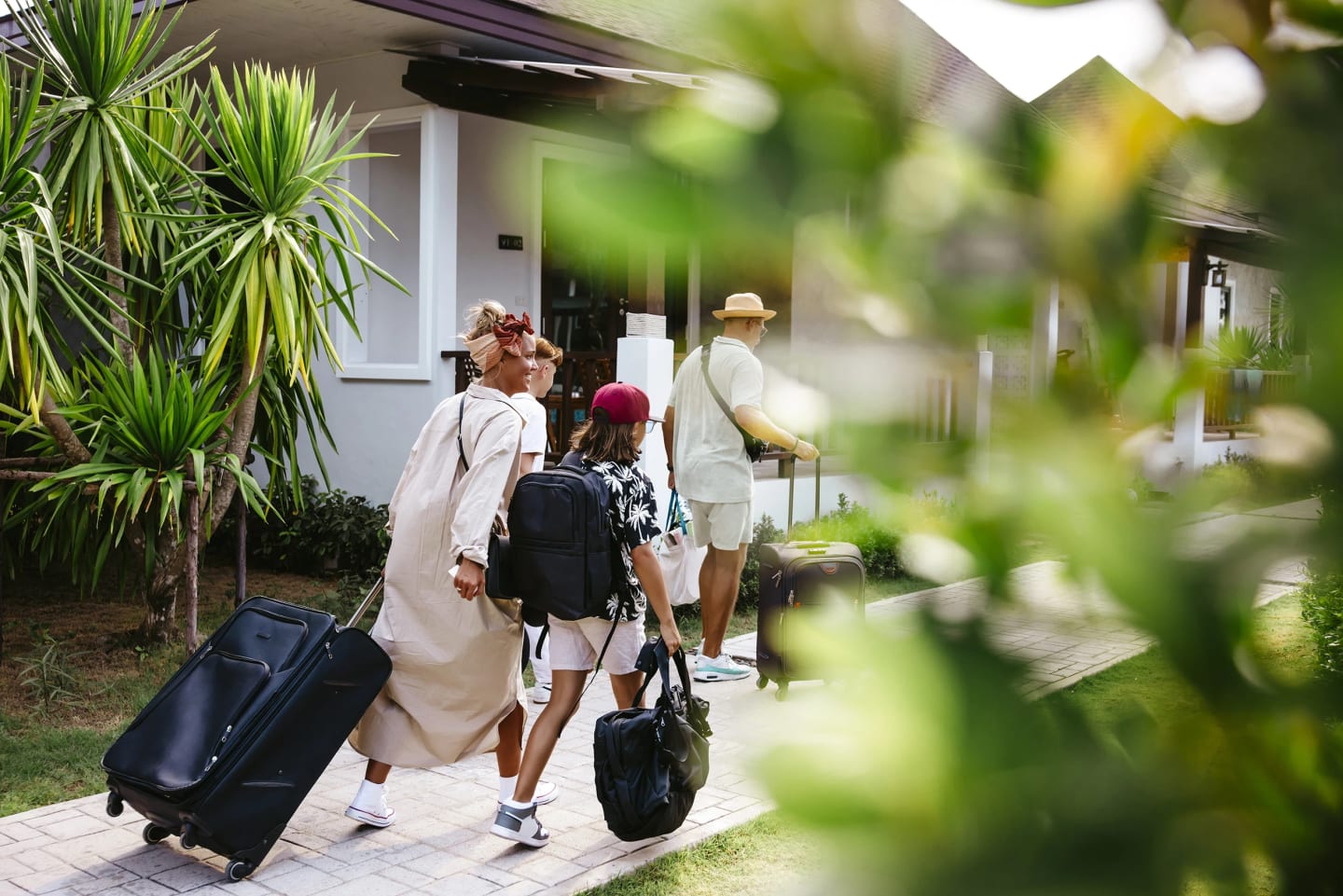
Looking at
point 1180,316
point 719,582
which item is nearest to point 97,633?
point 719,582

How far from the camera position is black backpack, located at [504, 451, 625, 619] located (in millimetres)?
4516

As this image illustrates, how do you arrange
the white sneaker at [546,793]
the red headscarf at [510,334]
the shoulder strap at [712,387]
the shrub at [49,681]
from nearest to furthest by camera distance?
the red headscarf at [510,334], the white sneaker at [546,793], the shrub at [49,681], the shoulder strap at [712,387]

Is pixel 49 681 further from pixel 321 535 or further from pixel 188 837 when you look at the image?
pixel 321 535

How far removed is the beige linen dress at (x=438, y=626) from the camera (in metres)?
4.57

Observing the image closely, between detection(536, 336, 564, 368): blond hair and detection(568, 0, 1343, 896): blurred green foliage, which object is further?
detection(536, 336, 564, 368): blond hair

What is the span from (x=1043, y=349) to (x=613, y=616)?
414 centimetres

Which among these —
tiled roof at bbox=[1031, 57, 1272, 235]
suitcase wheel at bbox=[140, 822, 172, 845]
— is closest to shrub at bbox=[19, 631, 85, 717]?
suitcase wheel at bbox=[140, 822, 172, 845]

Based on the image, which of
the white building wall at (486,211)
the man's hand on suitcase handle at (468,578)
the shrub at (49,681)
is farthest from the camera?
the white building wall at (486,211)

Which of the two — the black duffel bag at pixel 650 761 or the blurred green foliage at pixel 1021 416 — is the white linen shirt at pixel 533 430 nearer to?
the black duffel bag at pixel 650 761

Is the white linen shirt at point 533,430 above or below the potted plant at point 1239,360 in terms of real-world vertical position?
below

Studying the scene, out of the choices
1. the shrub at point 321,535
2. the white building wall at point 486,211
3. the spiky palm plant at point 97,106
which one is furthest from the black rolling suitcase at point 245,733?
the white building wall at point 486,211

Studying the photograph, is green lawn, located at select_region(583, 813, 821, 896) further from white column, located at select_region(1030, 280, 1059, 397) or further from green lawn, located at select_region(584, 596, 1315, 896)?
white column, located at select_region(1030, 280, 1059, 397)

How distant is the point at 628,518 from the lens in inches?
184

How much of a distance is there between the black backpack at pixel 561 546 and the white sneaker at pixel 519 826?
2.41ft
